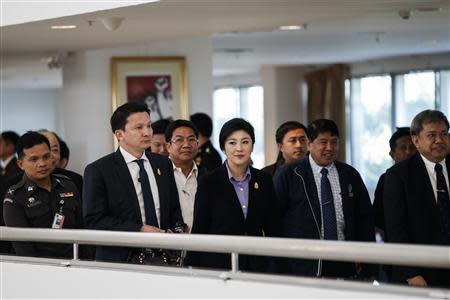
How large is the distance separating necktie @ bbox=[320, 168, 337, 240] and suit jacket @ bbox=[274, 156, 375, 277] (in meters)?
0.04

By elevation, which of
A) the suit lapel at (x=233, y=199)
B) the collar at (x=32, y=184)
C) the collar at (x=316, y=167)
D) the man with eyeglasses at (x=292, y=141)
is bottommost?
the suit lapel at (x=233, y=199)

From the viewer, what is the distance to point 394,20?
1138 centimetres

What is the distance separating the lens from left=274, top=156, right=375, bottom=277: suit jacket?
620cm

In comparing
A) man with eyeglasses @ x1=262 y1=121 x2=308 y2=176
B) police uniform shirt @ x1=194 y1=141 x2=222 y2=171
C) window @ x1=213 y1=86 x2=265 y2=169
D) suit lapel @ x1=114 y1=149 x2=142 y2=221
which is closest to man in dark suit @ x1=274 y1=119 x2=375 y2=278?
suit lapel @ x1=114 y1=149 x2=142 y2=221

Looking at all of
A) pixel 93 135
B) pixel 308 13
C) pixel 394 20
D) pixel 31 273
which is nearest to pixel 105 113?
pixel 93 135

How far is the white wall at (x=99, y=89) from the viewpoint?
1202 cm

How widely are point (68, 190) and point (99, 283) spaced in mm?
1351

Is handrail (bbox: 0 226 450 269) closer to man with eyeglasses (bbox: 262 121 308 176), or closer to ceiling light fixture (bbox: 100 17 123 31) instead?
man with eyeglasses (bbox: 262 121 308 176)

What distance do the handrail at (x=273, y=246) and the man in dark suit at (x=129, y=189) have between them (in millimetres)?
514

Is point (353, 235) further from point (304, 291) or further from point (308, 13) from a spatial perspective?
point (308, 13)

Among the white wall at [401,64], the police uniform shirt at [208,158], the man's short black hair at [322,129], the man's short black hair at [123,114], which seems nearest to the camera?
the man's short black hair at [123,114]

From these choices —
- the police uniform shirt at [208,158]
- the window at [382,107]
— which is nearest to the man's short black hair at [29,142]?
the police uniform shirt at [208,158]

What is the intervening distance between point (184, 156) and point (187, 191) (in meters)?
0.26

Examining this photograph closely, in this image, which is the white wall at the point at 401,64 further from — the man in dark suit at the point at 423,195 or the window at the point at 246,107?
the man in dark suit at the point at 423,195
